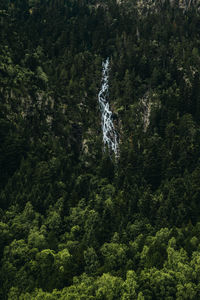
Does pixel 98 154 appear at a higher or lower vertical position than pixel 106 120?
lower

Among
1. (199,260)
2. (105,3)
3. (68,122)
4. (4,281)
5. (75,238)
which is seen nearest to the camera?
(199,260)

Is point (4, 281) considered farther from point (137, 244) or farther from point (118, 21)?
point (118, 21)

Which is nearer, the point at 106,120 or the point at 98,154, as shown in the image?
the point at 98,154

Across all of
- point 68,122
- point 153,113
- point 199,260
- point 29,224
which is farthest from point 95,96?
point 199,260

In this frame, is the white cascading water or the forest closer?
the forest
